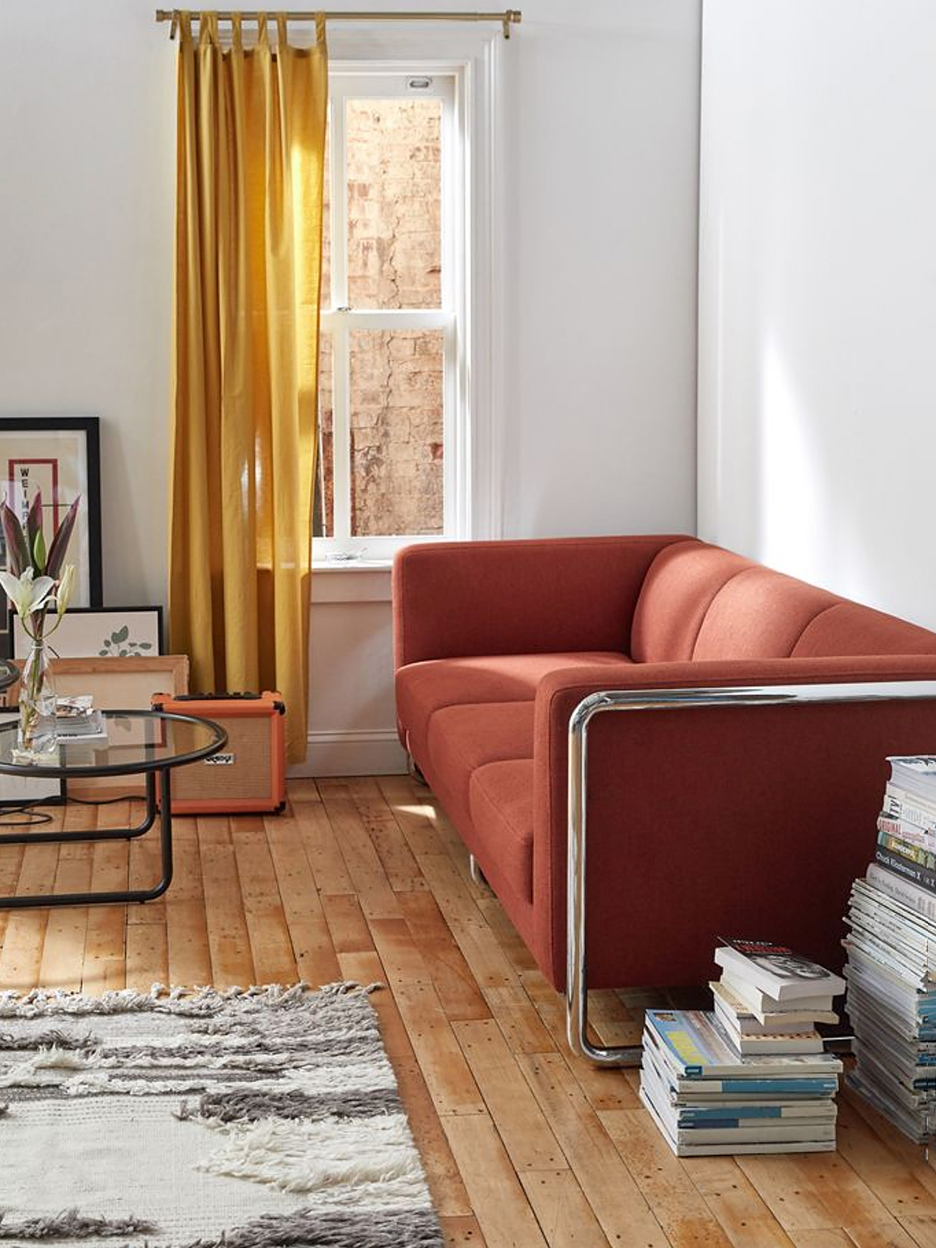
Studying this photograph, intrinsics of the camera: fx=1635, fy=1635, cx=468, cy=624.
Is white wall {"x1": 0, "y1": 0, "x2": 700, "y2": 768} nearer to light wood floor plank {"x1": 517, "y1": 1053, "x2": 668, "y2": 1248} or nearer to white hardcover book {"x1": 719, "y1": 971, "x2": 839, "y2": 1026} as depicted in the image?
light wood floor plank {"x1": 517, "y1": 1053, "x2": 668, "y2": 1248}

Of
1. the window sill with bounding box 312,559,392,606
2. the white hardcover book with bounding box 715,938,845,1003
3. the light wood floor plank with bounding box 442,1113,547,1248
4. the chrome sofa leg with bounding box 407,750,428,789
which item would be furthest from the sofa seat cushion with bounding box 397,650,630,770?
the light wood floor plank with bounding box 442,1113,547,1248

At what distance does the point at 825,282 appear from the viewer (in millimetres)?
4336

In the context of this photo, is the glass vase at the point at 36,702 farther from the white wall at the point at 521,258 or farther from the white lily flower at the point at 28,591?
the white wall at the point at 521,258

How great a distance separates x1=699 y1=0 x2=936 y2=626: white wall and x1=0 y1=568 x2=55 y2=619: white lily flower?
202cm

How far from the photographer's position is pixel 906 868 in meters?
2.86

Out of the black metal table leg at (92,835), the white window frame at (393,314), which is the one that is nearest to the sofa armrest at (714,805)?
the black metal table leg at (92,835)

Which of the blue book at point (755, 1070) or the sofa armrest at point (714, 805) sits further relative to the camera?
the sofa armrest at point (714, 805)

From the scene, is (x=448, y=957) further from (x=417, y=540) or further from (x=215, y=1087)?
(x=417, y=540)

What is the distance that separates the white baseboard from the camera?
5547mm

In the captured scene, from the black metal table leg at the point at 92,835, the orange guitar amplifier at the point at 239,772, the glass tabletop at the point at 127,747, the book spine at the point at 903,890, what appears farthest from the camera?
the orange guitar amplifier at the point at 239,772

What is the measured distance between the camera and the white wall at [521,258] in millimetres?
→ 5156

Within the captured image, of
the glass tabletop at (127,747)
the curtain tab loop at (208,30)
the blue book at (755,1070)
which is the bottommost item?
the blue book at (755,1070)

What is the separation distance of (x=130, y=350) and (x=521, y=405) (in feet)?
4.24

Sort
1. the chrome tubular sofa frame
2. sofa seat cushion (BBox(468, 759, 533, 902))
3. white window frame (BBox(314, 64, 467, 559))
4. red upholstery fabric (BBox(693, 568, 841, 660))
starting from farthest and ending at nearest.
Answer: white window frame (BBox(314, 64, 467, 559)), red upholstery fabric (BBox(693, 568, 841, 660)), sofa seat cushion (BBox(468, 759, 533, 902)), the chrome tubular sofa frame
